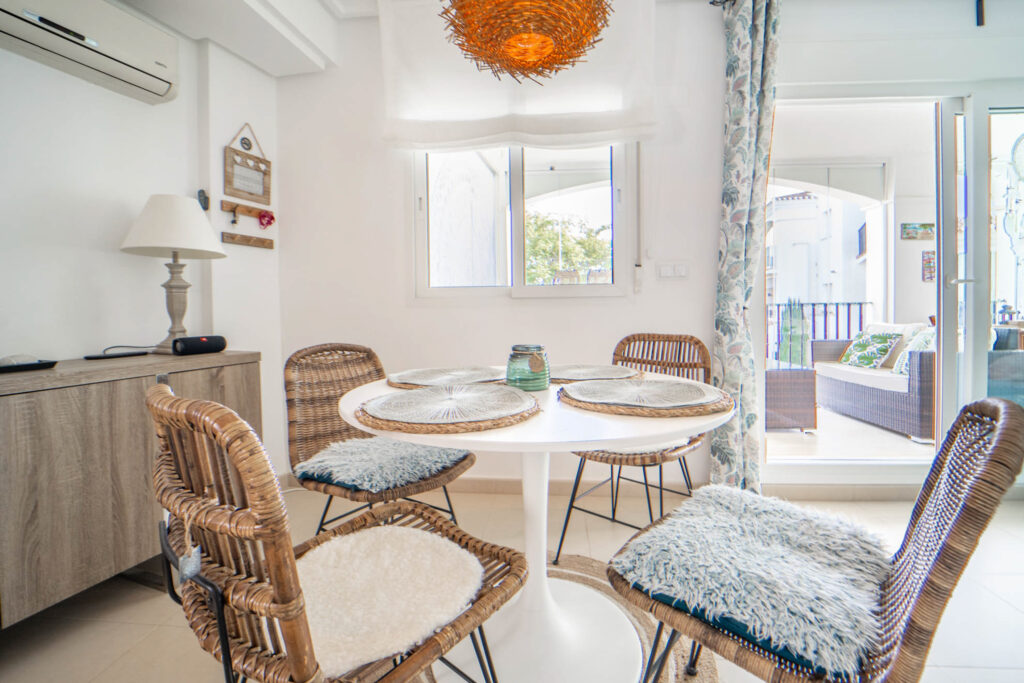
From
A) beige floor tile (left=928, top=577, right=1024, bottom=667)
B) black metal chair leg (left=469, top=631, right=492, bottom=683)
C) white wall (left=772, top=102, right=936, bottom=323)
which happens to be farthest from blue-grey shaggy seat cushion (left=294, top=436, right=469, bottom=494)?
white wall (left=772, top=102, right=936, bottom=323)

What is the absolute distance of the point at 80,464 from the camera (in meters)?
1.43

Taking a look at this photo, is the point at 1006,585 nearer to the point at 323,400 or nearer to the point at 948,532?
the point at 948,532

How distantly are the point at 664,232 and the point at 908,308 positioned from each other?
8.47ft

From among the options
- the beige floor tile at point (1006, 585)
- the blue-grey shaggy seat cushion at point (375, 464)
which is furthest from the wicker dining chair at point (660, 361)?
the beige floor tile at point (1006, 585)

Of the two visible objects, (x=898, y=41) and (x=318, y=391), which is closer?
(x=318, y=391)

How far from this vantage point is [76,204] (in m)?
1.79

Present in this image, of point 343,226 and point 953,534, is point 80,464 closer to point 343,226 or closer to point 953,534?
point 343,226

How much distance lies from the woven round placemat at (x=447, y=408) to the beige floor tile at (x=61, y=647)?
120 cm

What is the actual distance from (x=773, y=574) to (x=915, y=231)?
162 inches

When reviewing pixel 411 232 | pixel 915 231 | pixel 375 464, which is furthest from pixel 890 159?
pixel 375 464

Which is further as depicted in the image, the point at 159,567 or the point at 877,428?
the point at 877,428

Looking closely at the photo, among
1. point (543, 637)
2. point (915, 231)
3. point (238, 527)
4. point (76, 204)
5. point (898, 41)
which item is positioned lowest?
point (543, 637)

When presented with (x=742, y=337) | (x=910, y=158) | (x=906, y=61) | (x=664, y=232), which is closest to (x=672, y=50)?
(x=664, y=232)

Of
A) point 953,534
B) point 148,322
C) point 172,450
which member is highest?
point 148,322
